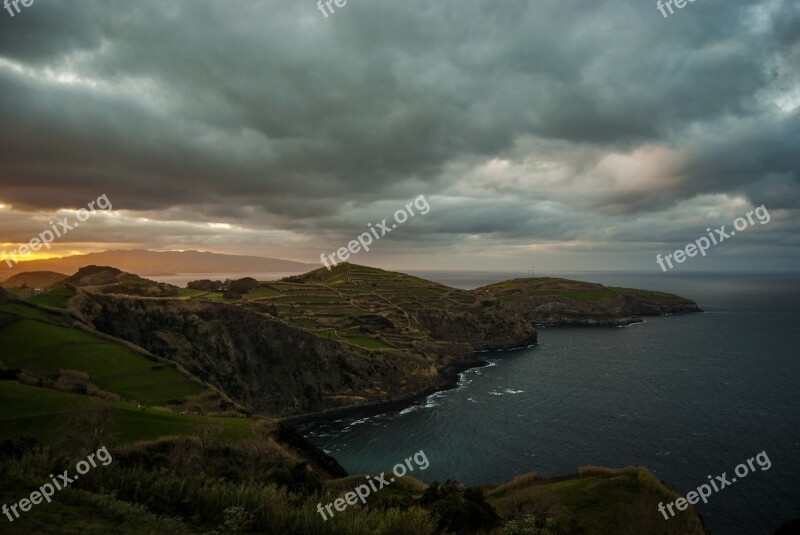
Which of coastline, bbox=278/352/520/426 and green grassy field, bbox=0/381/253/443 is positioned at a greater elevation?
green grassy field, bbox=0/381/253/443

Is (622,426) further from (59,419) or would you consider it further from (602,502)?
(59,419)

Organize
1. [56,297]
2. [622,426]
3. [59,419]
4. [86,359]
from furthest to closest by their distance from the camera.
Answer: [56,297] → [622,426] → [86,359] → [59,419]

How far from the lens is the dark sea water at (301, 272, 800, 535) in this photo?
50906 millimetres

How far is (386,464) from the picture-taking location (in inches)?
2330

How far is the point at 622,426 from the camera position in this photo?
228 ft

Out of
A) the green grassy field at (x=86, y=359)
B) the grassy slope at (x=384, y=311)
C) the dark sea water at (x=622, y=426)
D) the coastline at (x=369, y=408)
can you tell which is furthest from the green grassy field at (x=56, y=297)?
the dark sea water at (x=622, y=426)

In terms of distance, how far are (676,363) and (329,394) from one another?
9489cm

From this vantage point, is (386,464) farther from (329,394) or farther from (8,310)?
(8,310)

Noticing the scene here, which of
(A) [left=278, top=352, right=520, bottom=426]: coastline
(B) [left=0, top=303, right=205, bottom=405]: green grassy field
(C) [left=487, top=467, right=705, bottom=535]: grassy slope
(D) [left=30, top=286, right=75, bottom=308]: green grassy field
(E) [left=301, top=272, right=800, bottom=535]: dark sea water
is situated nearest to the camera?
(C) [left=487, top=467, right=705, bottom=535]: grassy slope

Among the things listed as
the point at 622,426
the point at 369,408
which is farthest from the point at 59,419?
the point at 622,426

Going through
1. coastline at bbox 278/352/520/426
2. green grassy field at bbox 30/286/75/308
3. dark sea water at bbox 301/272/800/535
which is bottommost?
dark sea water at bbox 301/272/800/535

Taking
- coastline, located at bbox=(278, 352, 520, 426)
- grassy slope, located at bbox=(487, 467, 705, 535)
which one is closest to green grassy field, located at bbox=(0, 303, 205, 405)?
coastline, located at bbox=(278, 352, 520, 426)

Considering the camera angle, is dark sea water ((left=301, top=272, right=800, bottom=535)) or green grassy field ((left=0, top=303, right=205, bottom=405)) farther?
green grassy field ((left=0, top=303, right=205, bottom=405))

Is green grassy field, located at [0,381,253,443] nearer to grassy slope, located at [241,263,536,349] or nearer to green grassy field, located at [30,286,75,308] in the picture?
green grassy field, located at [30,286,75,308]
